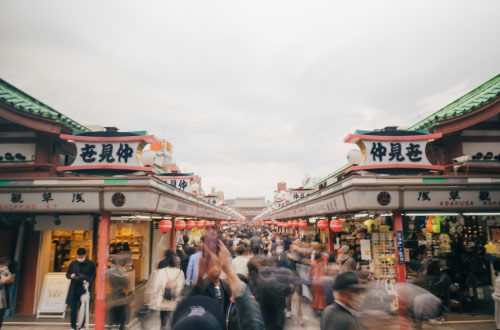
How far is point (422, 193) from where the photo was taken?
339 inches

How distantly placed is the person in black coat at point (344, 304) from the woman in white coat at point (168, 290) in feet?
14.0

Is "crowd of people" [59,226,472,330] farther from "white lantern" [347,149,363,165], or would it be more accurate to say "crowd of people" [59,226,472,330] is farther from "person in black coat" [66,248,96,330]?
"white lantern" [347,149,363,165]

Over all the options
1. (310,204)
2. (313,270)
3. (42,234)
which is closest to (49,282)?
(42,234)

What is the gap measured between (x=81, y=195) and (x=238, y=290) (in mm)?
7250

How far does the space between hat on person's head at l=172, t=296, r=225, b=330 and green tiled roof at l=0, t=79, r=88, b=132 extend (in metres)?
9.34

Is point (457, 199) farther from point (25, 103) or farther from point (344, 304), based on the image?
point (25, 103)

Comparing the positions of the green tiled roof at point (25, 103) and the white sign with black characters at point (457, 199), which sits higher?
the green tiled roof at point (25, 103)

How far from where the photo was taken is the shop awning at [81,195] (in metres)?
8.10

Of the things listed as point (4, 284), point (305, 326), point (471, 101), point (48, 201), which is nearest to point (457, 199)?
point (471, 101)

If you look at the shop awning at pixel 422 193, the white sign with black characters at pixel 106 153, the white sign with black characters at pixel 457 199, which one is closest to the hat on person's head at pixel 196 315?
the shop awning at pixel 422 193

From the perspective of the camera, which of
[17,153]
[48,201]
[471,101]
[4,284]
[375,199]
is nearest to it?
[4,284]

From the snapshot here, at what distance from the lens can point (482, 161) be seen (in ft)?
32.7

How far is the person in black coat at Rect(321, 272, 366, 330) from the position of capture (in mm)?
3137

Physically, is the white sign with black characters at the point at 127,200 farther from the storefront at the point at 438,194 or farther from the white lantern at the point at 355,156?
the white lantern at the point at 355,156
